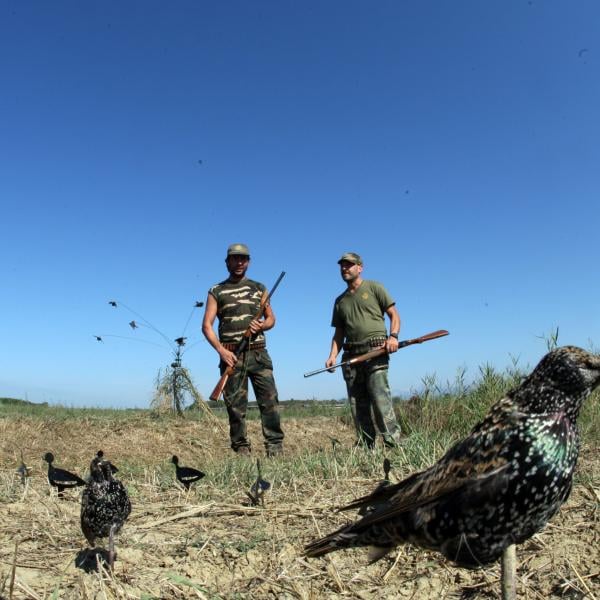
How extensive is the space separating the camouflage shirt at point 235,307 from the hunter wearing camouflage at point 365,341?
1118mm

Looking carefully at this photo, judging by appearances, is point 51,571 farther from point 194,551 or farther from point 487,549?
point 487,549

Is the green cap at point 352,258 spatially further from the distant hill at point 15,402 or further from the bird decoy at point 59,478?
the distant hill at point 15,402

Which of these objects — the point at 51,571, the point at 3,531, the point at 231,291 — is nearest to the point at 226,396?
the point at 231,291

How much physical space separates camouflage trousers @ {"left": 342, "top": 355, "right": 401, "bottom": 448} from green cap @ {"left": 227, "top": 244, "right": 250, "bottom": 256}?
183 centimetres

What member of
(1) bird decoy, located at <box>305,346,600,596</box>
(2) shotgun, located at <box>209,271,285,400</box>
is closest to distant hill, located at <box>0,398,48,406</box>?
(2) shotgun, located at <box>209,271,285,400</box>

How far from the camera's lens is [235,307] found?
24.6 ft

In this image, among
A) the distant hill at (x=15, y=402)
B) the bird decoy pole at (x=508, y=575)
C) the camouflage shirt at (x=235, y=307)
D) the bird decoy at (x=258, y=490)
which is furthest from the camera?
the distant hill at (x=15, y=402)

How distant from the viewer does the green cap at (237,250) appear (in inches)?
293

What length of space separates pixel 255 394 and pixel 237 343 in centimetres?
70

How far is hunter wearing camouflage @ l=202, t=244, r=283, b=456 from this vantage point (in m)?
7.36

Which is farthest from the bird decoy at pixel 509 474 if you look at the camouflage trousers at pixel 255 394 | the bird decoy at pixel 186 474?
the camouflage trousers at pixel 255 394

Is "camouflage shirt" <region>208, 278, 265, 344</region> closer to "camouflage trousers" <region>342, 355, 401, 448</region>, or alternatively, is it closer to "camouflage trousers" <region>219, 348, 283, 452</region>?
"camouflage trousers" <region>219, 348, 283, 452</region>

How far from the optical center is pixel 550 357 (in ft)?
7.17

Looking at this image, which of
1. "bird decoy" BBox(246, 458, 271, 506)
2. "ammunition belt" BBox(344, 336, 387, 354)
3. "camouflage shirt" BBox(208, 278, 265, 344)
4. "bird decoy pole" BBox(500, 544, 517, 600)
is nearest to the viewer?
"bird decoy pole" BBox(500, 544, 517, 600)
